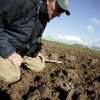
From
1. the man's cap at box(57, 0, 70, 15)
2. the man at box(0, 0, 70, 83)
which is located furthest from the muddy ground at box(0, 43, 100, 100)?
the man's cap at box(57, 0, 70, 15)

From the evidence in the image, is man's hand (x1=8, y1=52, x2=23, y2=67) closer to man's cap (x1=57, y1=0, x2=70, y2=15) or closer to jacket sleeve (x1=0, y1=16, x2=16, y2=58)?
jacket sleeve (x1=0, y1=16, x2=16, y2=58)

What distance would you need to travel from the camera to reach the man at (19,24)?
339 centimetres

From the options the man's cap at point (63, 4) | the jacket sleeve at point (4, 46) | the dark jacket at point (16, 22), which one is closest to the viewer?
the dark jacket at point (16, 22)

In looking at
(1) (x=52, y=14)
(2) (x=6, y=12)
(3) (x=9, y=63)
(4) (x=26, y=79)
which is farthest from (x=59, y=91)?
(2) (x=6, y=12)

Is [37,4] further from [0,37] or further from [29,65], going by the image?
[29,65]

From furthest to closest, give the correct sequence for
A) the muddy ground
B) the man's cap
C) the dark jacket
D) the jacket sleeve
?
the muddy ground < the man's cap < the jacket sleeve < the dark jacket

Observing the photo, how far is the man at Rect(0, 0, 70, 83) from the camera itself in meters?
3.39

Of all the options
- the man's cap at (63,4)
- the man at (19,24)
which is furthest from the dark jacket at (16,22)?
the man's cap at (63,4)

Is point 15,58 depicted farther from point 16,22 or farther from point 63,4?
point 63,4

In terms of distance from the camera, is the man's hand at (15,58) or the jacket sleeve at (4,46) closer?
the jacket sleeve at (4,46)

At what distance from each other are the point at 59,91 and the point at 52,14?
1684 mm

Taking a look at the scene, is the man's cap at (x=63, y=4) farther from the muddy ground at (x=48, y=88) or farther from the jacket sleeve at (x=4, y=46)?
the muddy ground at (x=48, y=88)

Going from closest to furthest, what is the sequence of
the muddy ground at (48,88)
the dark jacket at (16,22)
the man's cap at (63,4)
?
the dark jacket at (16,22) < the man's cap at (63,4) < the muddy ground at (48,88)

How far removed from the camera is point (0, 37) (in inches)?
136
